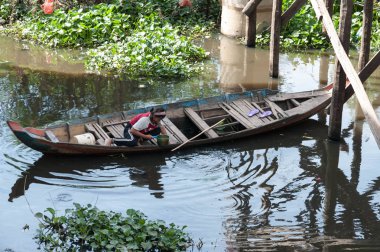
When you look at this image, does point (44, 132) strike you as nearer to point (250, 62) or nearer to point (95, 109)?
point (95, 109)

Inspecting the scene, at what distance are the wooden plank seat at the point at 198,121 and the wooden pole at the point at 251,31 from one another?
5.32 meters

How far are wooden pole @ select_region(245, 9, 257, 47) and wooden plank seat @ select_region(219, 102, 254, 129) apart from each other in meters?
4.86

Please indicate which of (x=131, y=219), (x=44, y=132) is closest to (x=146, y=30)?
(x=44, y=132)

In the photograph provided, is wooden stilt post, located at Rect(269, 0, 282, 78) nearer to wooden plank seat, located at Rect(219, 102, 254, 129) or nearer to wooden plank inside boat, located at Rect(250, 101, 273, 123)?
wooden plank inside boat, located at Rect(250, 101, 273, 123)

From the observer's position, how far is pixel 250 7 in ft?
50.1

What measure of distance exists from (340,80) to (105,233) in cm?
477

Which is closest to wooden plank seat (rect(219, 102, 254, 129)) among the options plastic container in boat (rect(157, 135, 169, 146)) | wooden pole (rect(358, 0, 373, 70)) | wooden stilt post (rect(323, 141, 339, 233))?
wooden stilt post (rect(323, 141, 339, 233))

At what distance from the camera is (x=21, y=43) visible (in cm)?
1677

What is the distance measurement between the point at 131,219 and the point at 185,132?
150 inches

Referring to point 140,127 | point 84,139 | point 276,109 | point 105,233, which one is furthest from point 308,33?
point 105,233

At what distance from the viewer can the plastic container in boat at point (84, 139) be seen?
9719mm

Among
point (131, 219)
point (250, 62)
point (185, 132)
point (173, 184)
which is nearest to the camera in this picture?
point (131, 219)

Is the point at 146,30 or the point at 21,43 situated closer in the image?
the point at 146,30

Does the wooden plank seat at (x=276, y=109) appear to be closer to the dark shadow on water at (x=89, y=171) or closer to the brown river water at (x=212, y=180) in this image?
the brown river water at (x=212, y=180)
